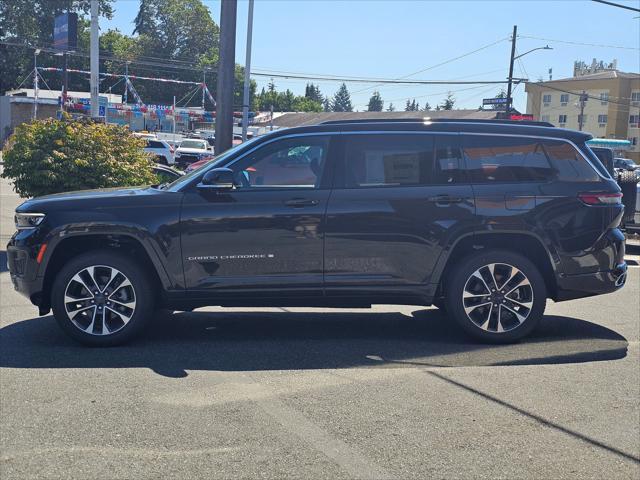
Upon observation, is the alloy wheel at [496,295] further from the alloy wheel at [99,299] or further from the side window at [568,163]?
the alloy wheel at [99,299]

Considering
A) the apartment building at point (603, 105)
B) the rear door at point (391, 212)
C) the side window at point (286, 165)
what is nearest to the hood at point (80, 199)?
the side window at point (286, 165)

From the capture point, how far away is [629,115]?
7738cm

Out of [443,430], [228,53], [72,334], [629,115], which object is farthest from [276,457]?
[629,115]

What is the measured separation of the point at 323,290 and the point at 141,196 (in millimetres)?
1735

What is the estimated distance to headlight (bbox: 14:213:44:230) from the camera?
6.16m

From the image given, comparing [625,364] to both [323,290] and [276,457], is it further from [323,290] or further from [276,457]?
[276,457]

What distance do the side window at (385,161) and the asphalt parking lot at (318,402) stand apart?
145 centimetres

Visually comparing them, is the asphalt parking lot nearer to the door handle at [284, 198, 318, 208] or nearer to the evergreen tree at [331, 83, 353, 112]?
the door handle at [284, 198, 318, 208]

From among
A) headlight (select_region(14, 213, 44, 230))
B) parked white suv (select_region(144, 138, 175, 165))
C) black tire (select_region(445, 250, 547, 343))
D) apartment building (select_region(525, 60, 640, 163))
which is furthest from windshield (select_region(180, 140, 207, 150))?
apartment building (select_region(525, 60, 640, 163))

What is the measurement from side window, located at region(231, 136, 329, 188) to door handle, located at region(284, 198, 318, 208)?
15cm

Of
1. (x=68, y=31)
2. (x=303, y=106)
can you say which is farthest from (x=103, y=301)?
(x=303, y=106)

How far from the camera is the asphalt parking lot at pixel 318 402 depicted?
13.1ft

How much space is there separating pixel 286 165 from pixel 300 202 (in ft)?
1.26

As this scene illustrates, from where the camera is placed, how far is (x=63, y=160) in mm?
11266
